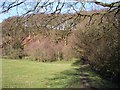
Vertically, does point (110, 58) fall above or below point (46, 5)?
below

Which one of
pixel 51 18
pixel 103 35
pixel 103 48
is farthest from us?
pixel 103 48

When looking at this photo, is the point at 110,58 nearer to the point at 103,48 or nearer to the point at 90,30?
the point at 103,48

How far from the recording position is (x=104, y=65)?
18.2 meters

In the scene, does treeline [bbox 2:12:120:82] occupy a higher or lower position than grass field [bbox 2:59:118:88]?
higher

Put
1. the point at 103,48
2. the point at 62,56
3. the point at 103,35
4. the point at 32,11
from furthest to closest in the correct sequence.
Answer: the point at 62,56, the point at 103,48, the point at 103,35, the point at 32,11

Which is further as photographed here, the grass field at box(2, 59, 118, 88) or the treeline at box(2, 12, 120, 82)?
the grass field at box(2, 59, 118, 88)

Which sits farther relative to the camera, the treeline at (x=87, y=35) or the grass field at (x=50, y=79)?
the grass field at (x=50, y=79)

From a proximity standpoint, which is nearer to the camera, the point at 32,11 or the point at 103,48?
the point at 32,11

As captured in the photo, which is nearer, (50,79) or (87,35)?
(50,79)

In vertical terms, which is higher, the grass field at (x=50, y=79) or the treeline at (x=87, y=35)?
the treeline at (x=87, y=35)

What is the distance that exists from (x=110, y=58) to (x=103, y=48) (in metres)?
0.82

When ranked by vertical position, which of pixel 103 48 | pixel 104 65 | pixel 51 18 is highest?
pixel 51 18

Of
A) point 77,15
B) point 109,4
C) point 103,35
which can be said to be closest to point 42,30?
point 77,15

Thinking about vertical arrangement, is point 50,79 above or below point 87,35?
below
